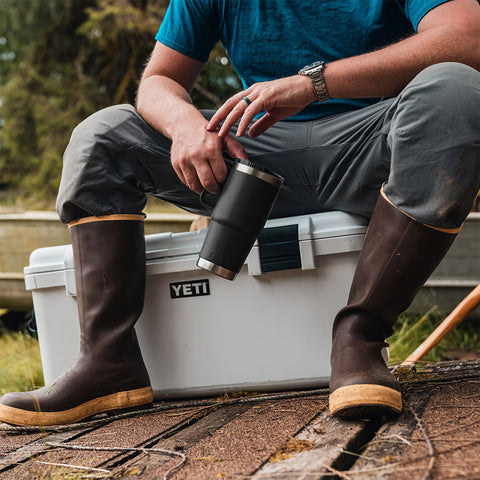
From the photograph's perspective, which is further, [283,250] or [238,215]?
[283,250]

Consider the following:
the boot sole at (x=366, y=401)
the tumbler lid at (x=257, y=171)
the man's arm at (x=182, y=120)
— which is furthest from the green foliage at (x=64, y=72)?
the boot sole at (x=366, y=401)

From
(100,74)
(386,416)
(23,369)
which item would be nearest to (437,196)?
(386,416)

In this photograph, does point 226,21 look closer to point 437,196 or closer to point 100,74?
point 437,196

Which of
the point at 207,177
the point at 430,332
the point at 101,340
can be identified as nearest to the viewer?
the point at 207,177

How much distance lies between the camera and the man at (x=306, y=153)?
1099 mm

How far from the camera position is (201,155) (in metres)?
1.27

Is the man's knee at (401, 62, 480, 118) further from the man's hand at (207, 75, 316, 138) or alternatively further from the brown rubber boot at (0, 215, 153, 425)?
the brown rubber boot at (0, 215, 153, 425)

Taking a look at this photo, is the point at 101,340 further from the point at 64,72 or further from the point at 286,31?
the point at 64,72

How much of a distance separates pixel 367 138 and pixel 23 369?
1.59 metres

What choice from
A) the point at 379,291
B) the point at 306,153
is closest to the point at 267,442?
the point at 379,291

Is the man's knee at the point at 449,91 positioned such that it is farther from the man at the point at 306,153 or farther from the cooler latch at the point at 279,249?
the cooler latch at the point at 279,249

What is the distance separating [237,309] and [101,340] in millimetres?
330

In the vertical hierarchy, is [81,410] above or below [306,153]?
below

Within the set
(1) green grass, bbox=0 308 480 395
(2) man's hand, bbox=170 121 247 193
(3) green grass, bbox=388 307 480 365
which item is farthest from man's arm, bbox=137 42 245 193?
(3) green grass, bbox=388 307 480 365
